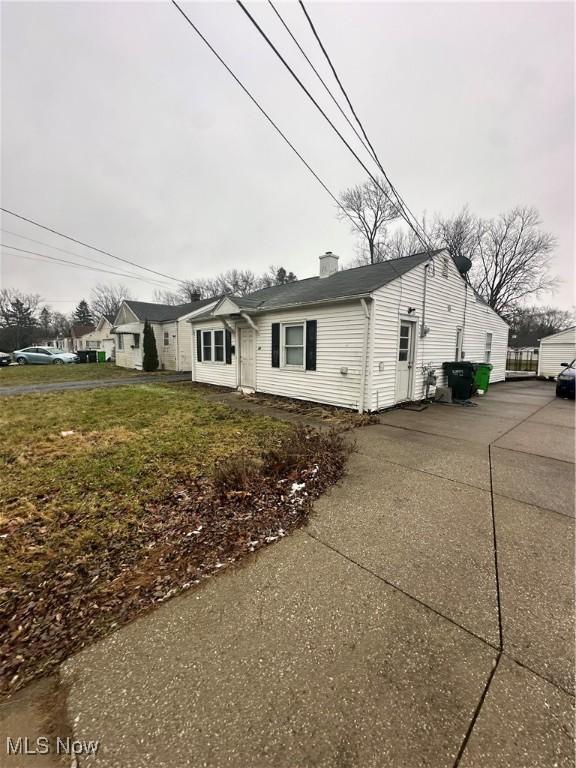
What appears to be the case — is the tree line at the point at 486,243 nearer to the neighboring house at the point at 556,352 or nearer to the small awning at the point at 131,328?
the neighboring house at the point at 556,352

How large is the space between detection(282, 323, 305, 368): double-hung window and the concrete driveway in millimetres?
6023

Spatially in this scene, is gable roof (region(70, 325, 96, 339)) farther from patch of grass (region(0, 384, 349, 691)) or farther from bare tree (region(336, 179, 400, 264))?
patch of grass (region(0, 384, 349, 691))

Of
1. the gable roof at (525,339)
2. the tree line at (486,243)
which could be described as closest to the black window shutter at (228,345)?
the tree line at (486,243)

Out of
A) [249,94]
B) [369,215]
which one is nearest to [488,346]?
[249,94]

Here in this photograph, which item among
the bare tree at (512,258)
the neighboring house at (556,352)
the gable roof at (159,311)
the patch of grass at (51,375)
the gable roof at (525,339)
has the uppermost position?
the bare tree at (512,258)

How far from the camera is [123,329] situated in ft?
67.9

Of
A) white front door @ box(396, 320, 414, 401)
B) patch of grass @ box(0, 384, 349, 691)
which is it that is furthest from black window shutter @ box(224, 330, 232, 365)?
white front door @ box(396, 320, 414, 401)

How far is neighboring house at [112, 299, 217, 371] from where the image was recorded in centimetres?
1906

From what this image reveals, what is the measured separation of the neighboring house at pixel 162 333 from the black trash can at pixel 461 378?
46.8 ft

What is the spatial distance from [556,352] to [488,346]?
6516 millimetres

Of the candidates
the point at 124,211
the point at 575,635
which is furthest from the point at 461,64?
the point at 124,211

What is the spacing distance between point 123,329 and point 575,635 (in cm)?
2356

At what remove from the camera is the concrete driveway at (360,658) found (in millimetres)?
1202

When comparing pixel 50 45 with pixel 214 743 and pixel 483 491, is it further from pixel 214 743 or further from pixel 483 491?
pixel 483 491
